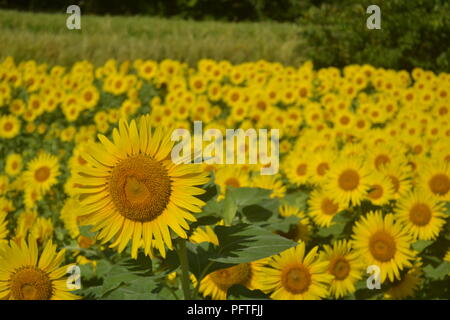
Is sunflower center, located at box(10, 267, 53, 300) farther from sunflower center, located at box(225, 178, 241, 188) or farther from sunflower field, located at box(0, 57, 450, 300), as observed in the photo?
sunflower center, located at box(225, 178, 241, 188)

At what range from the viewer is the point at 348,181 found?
8.46 feet

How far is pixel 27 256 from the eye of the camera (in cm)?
153

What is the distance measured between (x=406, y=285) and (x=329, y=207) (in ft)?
1.98

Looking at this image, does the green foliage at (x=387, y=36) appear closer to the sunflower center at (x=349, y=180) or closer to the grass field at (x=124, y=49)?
the grass field at (x=124, y=49)

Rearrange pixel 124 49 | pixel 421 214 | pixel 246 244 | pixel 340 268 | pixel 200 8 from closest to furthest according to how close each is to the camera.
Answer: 1. pixel 246 244
2. pixel 340 268
3. pixel 421 214
4. pixel 124 49
5. pixel 200 8

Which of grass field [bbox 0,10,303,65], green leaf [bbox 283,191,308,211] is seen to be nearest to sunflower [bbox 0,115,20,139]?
grass field [bbox 0,10,303,65]

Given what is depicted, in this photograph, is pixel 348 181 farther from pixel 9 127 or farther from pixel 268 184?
pixel 9 127

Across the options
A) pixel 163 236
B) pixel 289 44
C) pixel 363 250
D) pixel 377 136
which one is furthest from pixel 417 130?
pixel 289 44

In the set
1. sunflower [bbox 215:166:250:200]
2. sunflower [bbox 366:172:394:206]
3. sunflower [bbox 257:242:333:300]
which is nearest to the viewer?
sunflower [bbox 257:242:333:300]

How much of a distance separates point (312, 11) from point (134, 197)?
8.95 metres

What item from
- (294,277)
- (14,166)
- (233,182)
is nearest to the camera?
(294,277)

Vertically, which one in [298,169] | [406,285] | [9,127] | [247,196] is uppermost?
[9,127]

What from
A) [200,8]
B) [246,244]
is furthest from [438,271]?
[200,8]

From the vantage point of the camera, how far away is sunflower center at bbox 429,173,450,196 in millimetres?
2533
